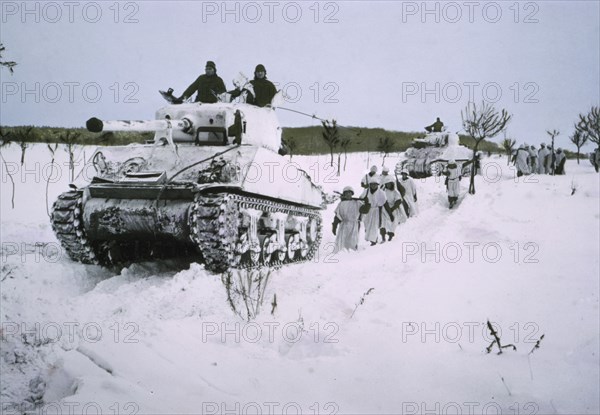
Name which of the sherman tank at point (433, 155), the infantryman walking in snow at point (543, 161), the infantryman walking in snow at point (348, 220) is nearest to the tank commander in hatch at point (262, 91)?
the infantryman walking in snow at point (348, 220)

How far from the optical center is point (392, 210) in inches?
456

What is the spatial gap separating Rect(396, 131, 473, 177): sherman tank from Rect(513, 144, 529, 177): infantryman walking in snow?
2.49 meters

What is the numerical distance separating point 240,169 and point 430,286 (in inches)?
122

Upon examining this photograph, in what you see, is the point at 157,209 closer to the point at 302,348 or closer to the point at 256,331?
the point at 256,331

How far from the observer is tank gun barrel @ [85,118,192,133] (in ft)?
22.7

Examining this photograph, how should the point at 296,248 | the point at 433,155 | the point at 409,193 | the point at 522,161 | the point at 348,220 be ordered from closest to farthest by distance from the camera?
the point at 296,248
the point at 348,220
the point at 409,193
the point at 522,161
the point at 433,155

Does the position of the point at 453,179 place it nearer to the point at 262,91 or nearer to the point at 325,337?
the point at 262,91

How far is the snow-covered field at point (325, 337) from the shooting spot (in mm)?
3164

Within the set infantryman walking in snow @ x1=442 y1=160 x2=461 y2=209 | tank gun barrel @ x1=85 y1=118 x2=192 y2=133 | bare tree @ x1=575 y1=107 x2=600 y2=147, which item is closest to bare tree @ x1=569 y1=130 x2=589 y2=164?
bare tree @ x1=575 y1=107 x2=600 y2=147

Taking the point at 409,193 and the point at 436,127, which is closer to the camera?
the point at 409,193

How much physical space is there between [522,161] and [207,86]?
54.1 ft

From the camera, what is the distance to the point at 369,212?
11.1 m

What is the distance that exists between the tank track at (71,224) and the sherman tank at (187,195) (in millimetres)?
15

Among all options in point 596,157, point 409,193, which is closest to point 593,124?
point 596,157
